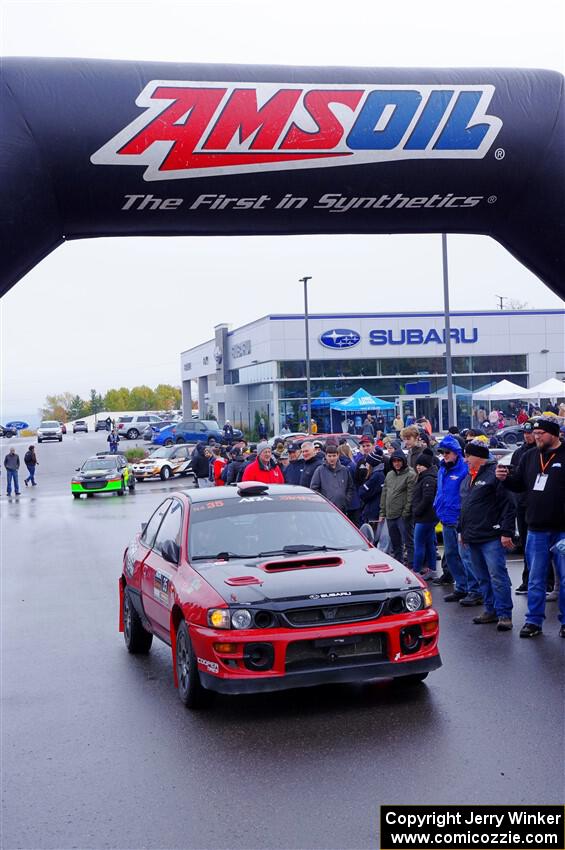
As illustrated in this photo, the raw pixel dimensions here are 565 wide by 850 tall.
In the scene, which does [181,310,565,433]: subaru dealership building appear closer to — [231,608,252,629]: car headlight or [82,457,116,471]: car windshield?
[82,457,116,471]: car windshield

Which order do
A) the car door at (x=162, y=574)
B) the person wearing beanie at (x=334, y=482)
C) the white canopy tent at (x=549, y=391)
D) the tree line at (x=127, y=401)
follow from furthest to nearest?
the tree line at (x=127, y=401)
the white canopy tent at (x=549, y=391)
the person wearing beanie at (x=334, y=482)
the car door at (x=162, y=574)

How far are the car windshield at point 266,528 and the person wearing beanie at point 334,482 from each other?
3.93 meters

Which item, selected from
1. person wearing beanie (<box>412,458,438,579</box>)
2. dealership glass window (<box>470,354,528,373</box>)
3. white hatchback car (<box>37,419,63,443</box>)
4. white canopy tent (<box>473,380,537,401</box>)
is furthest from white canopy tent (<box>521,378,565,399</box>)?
white hatchback car (<box>37,419,63,443</box>)

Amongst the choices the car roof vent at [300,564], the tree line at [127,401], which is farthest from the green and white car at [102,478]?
the tree line at [127,401]

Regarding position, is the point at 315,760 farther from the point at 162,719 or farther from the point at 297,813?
the point at 162,719

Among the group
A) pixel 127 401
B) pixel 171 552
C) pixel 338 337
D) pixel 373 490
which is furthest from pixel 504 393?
pixel 127 401

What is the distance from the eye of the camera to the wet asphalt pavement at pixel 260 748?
4.86 meters

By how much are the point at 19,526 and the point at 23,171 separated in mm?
18306

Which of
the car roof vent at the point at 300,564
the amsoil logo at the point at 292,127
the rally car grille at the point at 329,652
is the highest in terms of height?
the amsoil logo at the point at 292,127

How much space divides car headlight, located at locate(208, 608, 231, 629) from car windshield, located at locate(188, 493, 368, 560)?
36.5 inches

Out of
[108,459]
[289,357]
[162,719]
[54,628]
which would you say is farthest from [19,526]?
[289,357]

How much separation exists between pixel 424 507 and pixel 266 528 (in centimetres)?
377

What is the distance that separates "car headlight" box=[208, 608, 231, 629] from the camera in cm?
638

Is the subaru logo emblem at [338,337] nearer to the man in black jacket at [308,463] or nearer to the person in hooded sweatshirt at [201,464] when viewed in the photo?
the person in hooded sweatshirt at [201,464]
